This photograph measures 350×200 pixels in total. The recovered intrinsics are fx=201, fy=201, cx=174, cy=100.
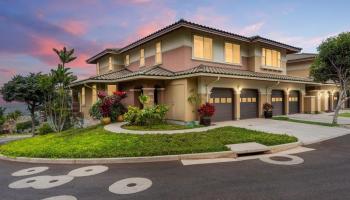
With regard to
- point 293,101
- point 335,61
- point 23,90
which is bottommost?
point 293,101

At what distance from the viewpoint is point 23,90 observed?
26.0 m

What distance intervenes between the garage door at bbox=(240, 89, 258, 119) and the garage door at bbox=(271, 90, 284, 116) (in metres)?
2.78

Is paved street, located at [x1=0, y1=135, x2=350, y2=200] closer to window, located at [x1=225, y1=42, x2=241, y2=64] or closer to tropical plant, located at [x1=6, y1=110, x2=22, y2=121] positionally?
window, located at [x1=225, y1=42, x2=241, y2=64]

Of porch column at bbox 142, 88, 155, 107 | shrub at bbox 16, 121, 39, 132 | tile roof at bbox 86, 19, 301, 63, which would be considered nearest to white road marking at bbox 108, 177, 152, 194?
porch column at bbox 142, 88, 155, 107

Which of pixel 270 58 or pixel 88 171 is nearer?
pixel 88 171

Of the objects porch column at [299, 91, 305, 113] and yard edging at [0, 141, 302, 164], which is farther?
porch column at [299, 91, 305, 113]

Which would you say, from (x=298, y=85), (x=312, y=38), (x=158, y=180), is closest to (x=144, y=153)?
(x=158, y=180)

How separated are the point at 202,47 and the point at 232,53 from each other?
360 cm

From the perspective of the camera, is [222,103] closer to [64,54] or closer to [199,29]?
[199,29]

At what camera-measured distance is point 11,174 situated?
643cm

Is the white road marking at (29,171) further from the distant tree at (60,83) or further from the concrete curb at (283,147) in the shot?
the distant tree at (60,83)

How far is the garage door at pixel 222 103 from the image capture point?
1594 cm

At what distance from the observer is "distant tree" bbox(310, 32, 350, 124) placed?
14270 mm

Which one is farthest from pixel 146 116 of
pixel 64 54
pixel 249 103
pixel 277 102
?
pixel 277 102
